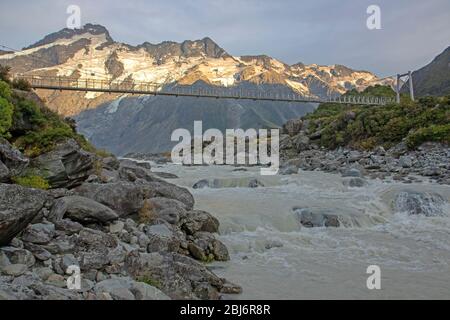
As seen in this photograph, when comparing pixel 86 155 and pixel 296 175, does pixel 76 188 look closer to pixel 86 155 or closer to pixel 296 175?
pixel 86 155

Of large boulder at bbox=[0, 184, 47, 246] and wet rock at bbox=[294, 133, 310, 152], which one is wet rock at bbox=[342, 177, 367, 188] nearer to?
large boulder at bbox=[0, 184, 47, 246]

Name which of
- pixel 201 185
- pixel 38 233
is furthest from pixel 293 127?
pixel 38 233

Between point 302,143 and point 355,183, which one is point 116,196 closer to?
point 355,183

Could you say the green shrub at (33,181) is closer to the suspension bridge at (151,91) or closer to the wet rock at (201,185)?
the wet rock at (201,185)

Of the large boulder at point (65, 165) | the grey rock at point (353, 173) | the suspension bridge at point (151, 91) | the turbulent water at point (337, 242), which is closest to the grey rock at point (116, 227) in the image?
the turbulent water at point (337, 242)

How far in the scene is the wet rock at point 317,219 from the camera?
39.8 feet

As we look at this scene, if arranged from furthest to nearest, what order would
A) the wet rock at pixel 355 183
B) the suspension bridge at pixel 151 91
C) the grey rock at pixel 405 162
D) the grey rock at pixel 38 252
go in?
the suspension bridge at pixel 151 91 → the grey rock at pixel 405 162 → the wet rock at pixel 355 183 → the grey rock at pixel 38 252

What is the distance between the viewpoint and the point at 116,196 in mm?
9516

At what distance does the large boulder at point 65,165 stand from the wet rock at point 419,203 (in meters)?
10.2

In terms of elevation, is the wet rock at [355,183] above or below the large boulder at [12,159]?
below

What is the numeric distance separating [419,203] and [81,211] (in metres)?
10.9

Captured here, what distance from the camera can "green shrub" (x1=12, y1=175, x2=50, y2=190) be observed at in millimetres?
8534

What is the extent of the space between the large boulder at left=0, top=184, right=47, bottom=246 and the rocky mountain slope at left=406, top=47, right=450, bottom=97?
319ft
